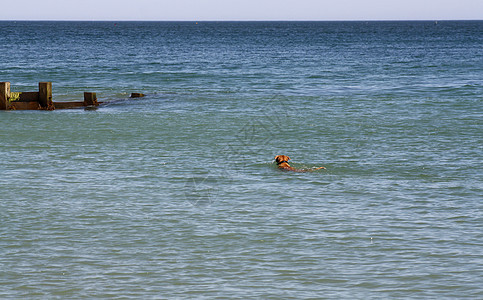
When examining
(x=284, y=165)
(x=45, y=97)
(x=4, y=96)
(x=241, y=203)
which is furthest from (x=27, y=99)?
(x=241, y=203)

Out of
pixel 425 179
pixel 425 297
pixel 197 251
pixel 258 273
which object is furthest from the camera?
pixel 425 179

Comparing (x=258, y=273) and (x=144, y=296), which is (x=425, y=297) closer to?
(x=258, y=273)

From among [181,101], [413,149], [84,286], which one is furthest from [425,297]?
[181,101]

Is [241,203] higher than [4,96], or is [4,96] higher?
[4,96]

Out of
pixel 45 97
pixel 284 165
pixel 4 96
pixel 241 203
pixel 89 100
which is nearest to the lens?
pixel 241 203

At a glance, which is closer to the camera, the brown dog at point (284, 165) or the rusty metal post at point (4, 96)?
the brown dog at point (284, 165)

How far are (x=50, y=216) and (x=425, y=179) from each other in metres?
8.46

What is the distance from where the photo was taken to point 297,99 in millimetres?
33938

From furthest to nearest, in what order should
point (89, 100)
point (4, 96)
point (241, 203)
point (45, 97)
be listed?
point (89, 100)
point (45, 97)
point (4, 96)
point (241, 203)

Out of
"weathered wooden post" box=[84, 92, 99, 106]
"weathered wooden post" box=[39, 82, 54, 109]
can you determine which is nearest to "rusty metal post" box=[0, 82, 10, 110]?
"weathered wooden post" box=[39, 82, 54, 109]

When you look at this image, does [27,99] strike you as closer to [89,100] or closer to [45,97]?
[45,97]

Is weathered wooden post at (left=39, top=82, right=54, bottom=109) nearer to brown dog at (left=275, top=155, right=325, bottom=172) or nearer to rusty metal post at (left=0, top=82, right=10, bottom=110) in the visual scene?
rusty metal post at (left=0, top=82, right=10, bottom=110)

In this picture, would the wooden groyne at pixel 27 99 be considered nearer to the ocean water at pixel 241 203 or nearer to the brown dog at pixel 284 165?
the ocean water at pixel 241 203

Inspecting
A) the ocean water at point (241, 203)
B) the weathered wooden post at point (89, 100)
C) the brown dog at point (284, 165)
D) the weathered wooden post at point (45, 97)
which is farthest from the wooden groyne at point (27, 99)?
the brown dog at point (284, 165)
